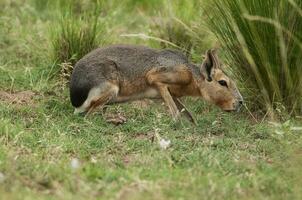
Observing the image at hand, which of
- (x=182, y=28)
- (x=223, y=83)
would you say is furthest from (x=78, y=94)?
(x=182, y=28)

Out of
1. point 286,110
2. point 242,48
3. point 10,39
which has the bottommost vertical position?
point 10,39

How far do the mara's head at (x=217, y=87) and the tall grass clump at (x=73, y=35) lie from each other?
1.60 meters

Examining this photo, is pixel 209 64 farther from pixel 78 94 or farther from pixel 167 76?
pixel 78 94

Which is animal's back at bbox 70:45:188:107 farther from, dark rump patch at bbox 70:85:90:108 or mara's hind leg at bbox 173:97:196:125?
mara's hind leg at bbox 173:97:196:125

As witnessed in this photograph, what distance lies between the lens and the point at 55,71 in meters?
8.73

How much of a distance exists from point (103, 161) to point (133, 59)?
2115 mm

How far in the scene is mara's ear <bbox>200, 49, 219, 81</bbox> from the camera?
7.66 metres

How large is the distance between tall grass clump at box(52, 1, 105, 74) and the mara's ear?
1561 millimetres

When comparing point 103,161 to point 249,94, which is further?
point 249,94

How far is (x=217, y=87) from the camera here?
7820mm

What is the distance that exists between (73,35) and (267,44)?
8.09ft

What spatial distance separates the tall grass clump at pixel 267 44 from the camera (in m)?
7.21

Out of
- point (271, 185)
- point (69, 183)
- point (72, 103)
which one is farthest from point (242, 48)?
point (69, 183)

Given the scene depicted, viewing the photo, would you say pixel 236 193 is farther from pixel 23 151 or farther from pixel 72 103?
pixel 72 103
